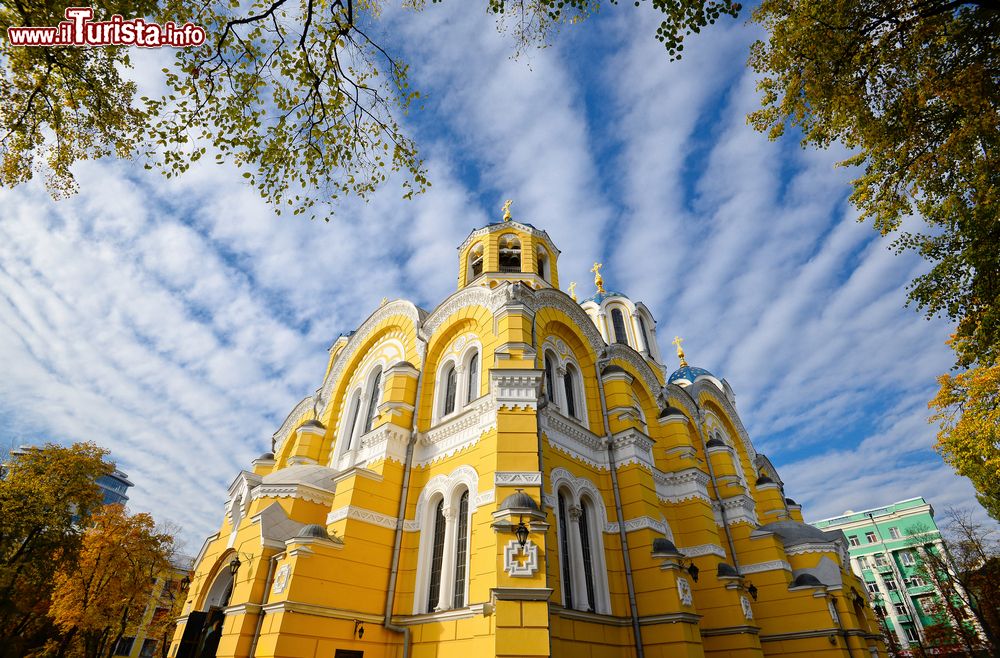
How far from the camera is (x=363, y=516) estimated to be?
1120cm

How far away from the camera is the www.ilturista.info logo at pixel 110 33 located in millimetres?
6273

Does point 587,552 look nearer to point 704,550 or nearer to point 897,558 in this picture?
point 704,550

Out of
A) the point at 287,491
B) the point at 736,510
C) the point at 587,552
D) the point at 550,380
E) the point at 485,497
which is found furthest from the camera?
the point at 736,510

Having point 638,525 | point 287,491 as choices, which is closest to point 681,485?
point 638,525

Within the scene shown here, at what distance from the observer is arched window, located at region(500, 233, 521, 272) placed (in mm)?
19109

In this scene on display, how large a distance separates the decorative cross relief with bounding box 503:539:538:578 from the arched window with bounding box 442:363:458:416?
513cm

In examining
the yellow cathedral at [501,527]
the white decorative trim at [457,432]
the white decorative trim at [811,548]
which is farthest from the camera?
the white decorative trim at [811,548]

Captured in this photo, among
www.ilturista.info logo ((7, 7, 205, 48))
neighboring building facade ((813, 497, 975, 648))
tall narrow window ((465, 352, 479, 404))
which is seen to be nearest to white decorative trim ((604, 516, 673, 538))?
tall narrow window ((465, 352, 479, 404))

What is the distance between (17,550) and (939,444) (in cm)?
3565

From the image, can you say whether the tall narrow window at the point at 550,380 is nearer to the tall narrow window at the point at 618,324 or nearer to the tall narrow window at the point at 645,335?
→ the tall narrow window at the point at 618,324

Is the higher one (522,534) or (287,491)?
(287,491)

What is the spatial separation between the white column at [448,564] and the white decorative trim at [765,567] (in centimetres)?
1080

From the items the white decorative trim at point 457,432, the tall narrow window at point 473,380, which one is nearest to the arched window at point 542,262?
the tall narrow window at point 473,380

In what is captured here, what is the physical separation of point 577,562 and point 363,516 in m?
5.01
